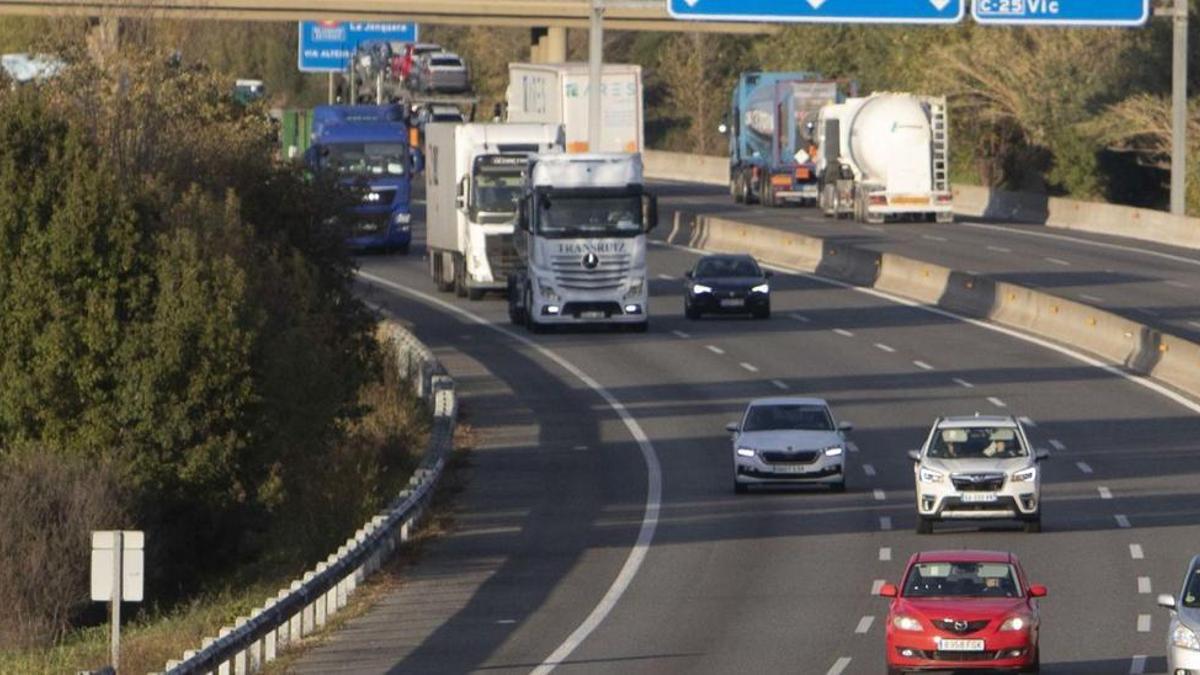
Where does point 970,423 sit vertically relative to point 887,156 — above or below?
below

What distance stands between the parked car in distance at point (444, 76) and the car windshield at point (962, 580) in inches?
2468

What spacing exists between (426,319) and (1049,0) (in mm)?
16034

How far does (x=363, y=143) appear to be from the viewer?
7019 cm

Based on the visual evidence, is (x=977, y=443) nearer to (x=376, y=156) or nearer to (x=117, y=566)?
(x=117, y=566)

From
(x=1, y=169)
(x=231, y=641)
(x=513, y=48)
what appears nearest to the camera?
(x=231, y=641)

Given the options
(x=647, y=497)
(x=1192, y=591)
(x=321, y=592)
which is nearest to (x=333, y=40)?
(x=647, y=497)

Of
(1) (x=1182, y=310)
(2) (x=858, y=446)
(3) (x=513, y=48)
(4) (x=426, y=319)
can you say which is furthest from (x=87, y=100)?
(3) (x=513, y=48)

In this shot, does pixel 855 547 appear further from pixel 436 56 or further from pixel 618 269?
pixel 436 56

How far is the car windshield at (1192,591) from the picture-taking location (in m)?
21.2

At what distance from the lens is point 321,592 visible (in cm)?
2700

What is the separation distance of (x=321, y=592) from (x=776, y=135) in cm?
5866

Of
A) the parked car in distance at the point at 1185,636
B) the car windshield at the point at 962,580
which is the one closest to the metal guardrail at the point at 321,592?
Result: the car windshield at the point at 962,580

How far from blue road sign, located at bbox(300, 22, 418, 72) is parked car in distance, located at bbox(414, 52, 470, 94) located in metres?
14.3

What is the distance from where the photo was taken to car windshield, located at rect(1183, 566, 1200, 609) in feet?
69.5
